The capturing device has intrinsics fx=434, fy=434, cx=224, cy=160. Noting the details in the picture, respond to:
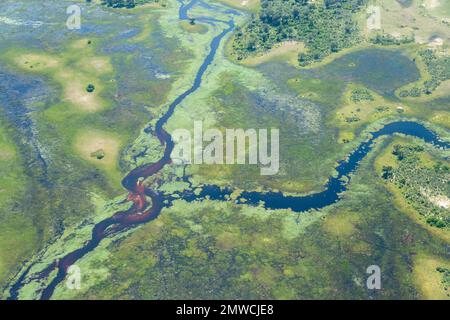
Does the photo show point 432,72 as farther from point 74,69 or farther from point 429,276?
point 74,69

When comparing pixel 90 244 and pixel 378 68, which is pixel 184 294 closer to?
pixel 90 244

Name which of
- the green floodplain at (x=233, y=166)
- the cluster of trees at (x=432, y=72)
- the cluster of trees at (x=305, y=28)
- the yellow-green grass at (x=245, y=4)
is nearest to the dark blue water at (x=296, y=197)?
the green floodplain at (x=233, y=166)

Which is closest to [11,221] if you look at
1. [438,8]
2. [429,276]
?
[429,276]

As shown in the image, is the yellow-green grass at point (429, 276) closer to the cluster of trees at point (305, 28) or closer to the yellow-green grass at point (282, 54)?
the cluster of trees at point (305, 28)

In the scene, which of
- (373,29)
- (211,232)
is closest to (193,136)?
(211,232)

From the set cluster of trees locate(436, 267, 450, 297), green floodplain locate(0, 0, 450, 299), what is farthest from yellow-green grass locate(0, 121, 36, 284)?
cluster of trees locate(436, 267, 450, 297)
